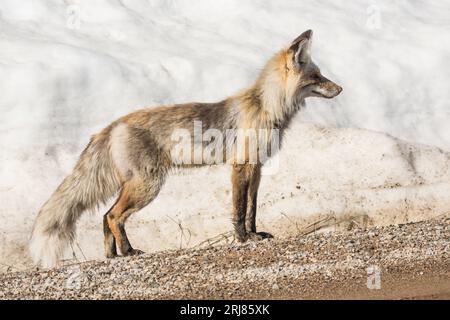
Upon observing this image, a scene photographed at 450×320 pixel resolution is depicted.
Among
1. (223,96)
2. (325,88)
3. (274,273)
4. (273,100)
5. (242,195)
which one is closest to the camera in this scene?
(274,273)

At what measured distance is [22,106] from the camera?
1234cm

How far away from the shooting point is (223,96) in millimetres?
13148

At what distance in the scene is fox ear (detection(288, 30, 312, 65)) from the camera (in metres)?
9.58

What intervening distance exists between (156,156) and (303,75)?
1.91 metres

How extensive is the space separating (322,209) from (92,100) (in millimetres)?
3717

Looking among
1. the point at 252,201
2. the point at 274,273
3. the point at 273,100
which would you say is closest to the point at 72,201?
the point at 252,201

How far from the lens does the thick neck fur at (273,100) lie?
984cm

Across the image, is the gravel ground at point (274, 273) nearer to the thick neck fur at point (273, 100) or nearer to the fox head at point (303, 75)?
the thick neck fur at point (273, 100)

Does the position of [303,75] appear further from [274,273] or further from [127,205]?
[274,273]

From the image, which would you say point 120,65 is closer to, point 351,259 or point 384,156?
point 384,156

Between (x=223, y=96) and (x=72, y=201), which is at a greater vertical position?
(x=223, y=96)

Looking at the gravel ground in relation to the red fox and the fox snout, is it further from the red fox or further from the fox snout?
the fox snout

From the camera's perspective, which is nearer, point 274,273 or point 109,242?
point 274,273

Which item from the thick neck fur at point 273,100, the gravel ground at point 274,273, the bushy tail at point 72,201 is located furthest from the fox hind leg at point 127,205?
the thick neck fur at point 273,100
